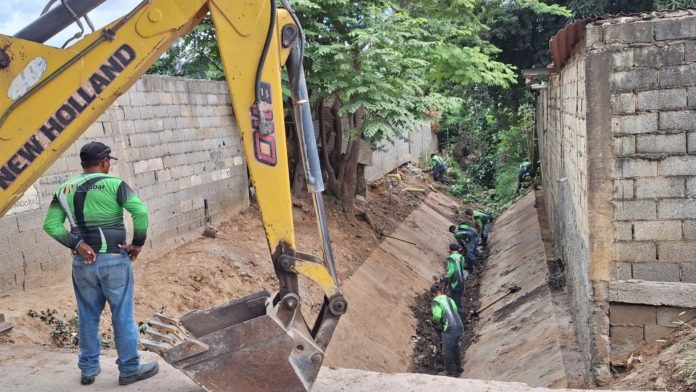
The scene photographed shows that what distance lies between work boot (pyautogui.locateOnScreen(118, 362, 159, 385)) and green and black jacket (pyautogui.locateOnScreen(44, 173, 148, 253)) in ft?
3.52

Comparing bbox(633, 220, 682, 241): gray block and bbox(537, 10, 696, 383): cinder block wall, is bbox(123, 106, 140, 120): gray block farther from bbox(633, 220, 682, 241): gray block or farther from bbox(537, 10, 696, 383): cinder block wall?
bbox(633, 220, 682, 241): gray block

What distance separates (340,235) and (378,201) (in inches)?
164

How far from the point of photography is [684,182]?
18.9 ft

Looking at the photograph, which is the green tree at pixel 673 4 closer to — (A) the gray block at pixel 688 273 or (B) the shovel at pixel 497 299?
(B) the shovel at pixel 497 299

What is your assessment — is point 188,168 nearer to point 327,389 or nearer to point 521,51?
point 327,389

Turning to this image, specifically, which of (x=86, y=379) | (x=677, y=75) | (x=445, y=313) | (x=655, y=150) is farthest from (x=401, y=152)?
(x=86, y=379)

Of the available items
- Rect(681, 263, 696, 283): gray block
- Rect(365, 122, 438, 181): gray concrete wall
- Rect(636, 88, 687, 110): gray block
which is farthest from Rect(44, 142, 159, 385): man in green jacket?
Rect(365, 122, 438, 181): gray concrete wall

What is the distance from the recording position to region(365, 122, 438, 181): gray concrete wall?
18359 millimetres

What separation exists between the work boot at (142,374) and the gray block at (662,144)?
16.1ft

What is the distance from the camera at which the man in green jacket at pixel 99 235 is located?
Answer: 168 inches

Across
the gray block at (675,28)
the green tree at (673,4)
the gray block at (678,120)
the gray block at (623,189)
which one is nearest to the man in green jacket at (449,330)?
the gray block at (623,189)

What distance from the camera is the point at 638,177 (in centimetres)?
587

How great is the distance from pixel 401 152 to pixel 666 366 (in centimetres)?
1741

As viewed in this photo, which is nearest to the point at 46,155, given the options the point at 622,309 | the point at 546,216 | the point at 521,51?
the point at 622,309
